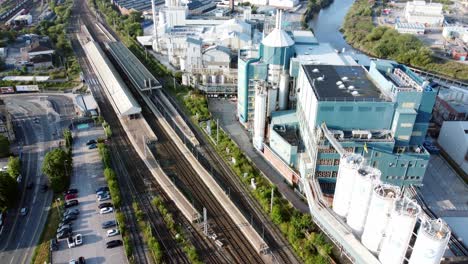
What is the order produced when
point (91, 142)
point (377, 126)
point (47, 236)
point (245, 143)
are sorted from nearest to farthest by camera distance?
point (47, 236) → point (377, 126) → point (91, 142) → point (245, 143)

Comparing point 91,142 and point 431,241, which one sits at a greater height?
point 431,241

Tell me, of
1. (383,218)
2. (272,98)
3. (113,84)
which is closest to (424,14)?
(272,98)

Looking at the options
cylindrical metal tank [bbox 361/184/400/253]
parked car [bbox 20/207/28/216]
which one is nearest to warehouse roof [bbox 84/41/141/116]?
parked car [bbox 20/207/28/216]

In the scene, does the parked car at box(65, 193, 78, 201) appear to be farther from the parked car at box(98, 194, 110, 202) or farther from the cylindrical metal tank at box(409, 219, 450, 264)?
the cylindrical metal tank at box(409, 219, 450, 264)

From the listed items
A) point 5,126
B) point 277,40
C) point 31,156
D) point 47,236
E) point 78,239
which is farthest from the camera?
point 277,40

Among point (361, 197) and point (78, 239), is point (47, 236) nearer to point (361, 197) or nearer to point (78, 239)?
point (78, 239)

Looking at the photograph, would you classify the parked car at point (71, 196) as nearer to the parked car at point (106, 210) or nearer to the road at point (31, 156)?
the road at point (31, 156)
